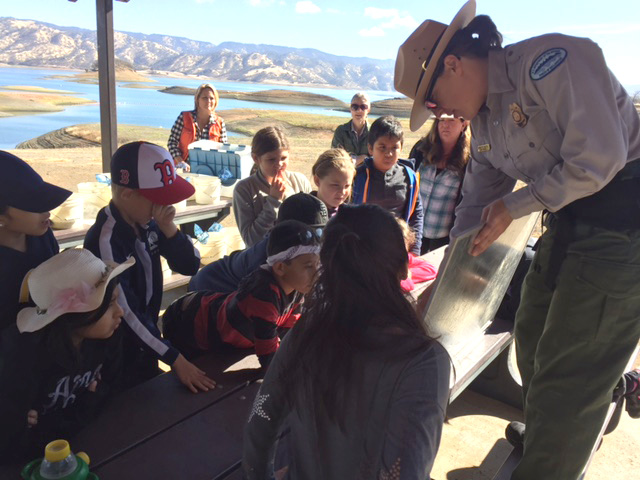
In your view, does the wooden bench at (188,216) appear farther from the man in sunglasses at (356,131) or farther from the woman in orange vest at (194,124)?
the man in sunglasses at (356,131)

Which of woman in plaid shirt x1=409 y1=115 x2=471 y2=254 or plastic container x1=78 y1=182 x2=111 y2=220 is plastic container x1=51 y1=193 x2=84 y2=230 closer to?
plastic container x1=78 y1=182 x2=111 y2=220

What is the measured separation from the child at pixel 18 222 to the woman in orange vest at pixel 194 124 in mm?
2828

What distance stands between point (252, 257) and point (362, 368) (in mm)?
1268

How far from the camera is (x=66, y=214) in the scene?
10.8 feet

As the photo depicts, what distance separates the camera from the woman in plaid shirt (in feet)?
11.5

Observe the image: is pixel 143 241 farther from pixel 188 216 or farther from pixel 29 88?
pixel 29 88

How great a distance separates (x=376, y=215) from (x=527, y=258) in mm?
2124

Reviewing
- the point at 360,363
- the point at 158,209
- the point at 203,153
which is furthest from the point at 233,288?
the point at 203,153

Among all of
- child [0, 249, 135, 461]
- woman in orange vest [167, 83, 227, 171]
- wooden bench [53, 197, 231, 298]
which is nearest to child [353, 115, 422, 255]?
wooden bench [53, 197, 231, 298]

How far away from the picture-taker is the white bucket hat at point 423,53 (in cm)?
163

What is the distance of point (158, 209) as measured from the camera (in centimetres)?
202

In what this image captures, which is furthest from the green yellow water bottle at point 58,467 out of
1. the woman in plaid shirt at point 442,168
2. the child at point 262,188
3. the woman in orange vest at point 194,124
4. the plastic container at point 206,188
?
the woman in orange vest at point 194,124

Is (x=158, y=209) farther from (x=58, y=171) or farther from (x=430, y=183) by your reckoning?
(x=58, y=171)

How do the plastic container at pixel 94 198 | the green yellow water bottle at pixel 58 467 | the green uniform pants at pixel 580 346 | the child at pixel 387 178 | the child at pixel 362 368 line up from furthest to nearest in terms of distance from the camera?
the plastic container at pixel 94 198 < the child at pixel 387 178 < the green uniform pants at pixel 580 346 < the green yellow water bottle at pixel 58 467 < the child at pixel 362 368
